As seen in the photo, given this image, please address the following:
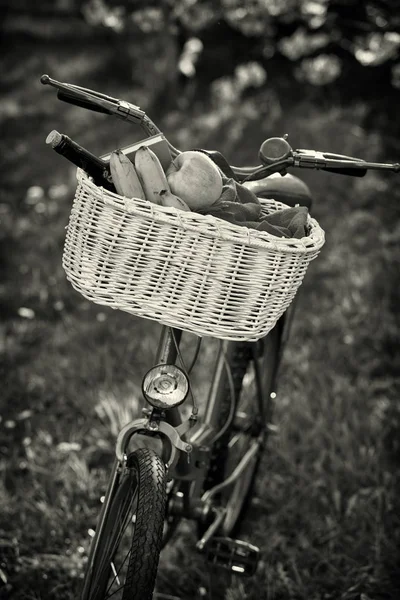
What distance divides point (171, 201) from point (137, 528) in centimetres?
73

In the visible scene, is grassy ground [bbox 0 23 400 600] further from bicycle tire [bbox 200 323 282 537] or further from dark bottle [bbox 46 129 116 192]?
dark bottle [bbox 46 129 116 192]

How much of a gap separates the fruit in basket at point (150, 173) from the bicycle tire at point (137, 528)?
624 millimetres

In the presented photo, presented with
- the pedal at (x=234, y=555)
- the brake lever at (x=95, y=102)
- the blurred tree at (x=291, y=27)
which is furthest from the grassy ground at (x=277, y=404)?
A: the brake lever at (x=95, y=102)

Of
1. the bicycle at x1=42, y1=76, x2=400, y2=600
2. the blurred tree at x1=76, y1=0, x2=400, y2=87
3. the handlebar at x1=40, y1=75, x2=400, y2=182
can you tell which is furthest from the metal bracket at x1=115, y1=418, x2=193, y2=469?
the blurred tree at x1=76, y1=0, x2=400, y2=87

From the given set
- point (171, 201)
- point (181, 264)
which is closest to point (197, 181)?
point (171, 201)

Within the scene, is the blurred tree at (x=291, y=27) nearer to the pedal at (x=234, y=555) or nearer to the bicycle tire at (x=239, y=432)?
the bicycle tire at (x=239, y=432)

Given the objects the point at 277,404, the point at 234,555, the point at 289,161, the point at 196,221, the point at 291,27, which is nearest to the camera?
the point at 196,221

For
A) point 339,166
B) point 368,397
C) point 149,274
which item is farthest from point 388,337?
point 149,274

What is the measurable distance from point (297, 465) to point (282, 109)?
12.4 feet

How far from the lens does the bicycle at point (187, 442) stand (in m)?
1.47

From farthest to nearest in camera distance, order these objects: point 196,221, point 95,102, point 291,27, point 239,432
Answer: point 291,27 → point 239,432 → point 95,102 → point 196,221

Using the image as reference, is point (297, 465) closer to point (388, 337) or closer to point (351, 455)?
point (351, 455)

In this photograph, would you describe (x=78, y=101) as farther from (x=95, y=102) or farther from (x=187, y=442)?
(x=187, y=442)

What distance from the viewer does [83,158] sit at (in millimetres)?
1462
